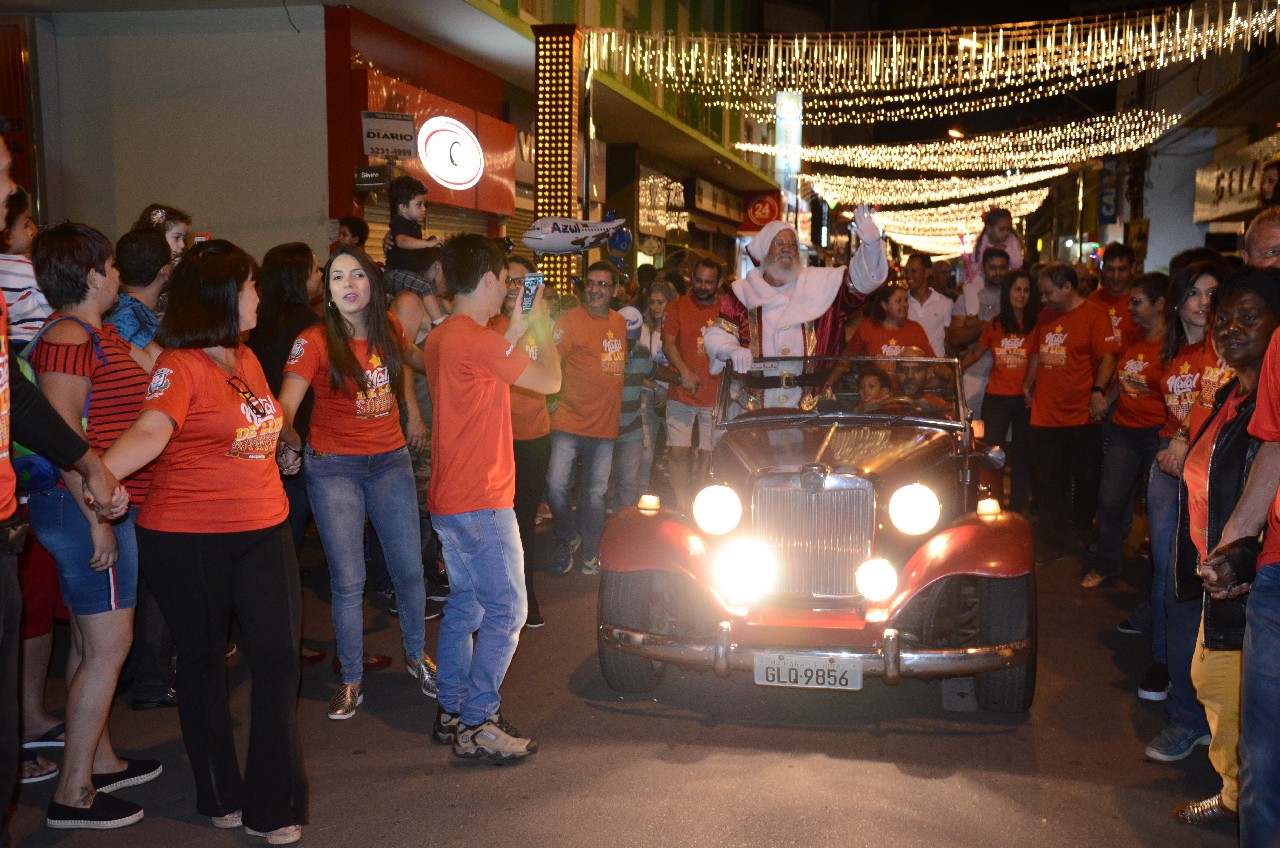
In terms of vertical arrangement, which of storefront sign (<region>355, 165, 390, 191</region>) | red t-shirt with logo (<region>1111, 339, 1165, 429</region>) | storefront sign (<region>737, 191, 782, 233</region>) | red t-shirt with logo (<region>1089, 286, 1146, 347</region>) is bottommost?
red t-shirt with logo (<region>1111, 339, 1165, 429</region>)

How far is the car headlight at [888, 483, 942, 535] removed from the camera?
16.5 feet

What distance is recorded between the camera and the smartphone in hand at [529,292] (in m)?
4.43

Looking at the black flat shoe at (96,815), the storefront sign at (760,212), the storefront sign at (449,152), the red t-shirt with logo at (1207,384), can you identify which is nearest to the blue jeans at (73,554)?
the black flat shoe at (96,815)

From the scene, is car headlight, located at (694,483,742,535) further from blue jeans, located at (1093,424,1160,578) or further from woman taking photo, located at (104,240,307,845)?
blue jeans, located at (1093,424,1160,578)

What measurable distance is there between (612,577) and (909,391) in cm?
215

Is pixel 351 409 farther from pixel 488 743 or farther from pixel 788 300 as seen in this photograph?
pixel 788 300

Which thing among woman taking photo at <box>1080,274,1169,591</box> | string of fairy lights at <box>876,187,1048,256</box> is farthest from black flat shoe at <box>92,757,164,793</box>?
string of fairy lights at <box>876,187,1048,256</box>

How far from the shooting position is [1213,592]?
130 inches

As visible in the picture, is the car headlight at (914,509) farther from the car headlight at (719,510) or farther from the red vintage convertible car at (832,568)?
the car headlight at (719,510)

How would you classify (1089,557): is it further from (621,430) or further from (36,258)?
(36,258)

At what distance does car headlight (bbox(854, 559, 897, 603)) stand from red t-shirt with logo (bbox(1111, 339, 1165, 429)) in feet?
9.29

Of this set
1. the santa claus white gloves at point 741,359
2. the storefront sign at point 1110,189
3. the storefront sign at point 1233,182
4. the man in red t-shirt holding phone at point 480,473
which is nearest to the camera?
the man in red t-shirt holding phone at point 480,473

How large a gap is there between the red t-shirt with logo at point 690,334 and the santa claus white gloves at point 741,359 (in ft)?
7.56

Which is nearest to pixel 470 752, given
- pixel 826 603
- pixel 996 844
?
pixel 826 603
